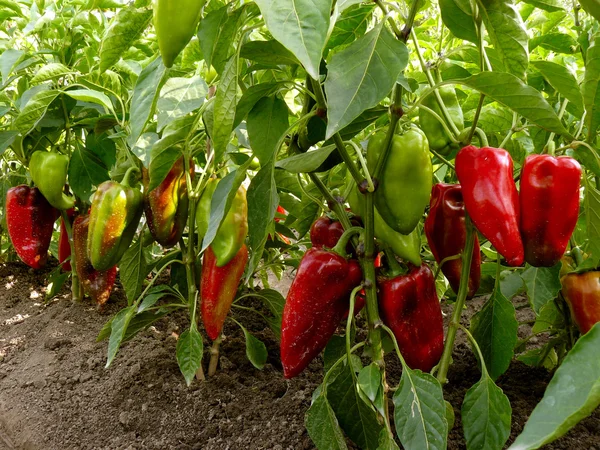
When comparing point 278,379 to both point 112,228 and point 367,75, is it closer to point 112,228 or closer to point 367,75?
point 112,228

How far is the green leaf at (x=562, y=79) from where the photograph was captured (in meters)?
0.79

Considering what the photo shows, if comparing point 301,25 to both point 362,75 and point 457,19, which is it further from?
point 457,19

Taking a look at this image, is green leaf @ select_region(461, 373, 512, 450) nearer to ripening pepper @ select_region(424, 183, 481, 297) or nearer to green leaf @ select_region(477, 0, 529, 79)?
ripening pepper @ select_region(424, 183, 481, 297)

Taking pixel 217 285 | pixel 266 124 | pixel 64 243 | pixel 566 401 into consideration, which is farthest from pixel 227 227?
pixel 64 243

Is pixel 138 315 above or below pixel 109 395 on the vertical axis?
above

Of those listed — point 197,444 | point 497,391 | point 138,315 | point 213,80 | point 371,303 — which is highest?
point 213,80

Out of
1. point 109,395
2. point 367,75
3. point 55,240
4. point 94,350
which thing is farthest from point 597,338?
point 55,240

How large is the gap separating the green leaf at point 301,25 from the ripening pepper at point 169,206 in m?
0.80

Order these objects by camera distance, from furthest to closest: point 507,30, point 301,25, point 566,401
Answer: point 507,30
point 301,25
point 566,401

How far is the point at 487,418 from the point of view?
2.69 feet

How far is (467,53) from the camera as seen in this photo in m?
1.07

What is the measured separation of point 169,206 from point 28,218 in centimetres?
77

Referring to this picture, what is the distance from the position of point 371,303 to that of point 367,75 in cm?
36

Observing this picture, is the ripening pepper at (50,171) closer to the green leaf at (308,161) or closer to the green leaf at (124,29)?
the green leaf at (124,29)
